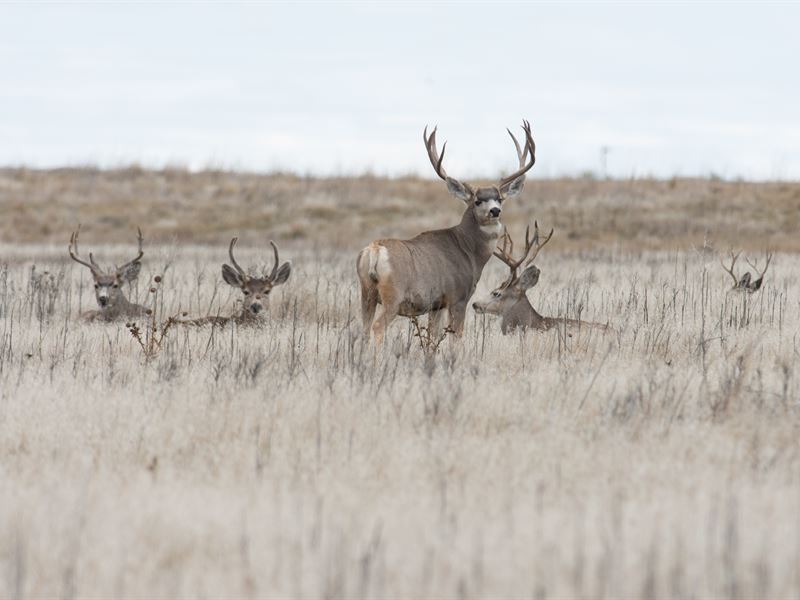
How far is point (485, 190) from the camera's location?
952 cm

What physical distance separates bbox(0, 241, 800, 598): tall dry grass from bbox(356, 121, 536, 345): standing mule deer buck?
1.46ft

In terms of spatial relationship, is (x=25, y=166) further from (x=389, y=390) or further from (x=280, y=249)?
(x=389, y=390)

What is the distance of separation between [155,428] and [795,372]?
376 cm

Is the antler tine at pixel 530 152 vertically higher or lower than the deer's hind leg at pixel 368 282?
higher

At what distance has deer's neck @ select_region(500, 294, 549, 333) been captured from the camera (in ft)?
32.3

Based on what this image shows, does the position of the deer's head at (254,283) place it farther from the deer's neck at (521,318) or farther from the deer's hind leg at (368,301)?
the deer's neck at (521,318)

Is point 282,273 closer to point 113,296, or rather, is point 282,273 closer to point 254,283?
point 254,283

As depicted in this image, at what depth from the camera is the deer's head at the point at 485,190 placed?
938 centimetres

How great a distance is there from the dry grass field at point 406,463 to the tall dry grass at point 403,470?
0.01 m

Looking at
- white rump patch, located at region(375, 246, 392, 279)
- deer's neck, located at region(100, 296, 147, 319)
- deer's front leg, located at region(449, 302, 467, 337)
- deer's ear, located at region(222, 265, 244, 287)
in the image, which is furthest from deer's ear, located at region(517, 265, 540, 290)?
deer's neck, located at region(100, 296, 147, 319)

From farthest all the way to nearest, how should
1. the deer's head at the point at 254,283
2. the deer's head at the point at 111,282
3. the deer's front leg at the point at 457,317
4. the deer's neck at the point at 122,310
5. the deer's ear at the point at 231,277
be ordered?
the deer's neck at the point at 122,310, the deer's head at the point at 111,282, the deer's ear at the point at 231,277, the deer's head at the point at 254,283, the deer's front leg at the point at 457,317

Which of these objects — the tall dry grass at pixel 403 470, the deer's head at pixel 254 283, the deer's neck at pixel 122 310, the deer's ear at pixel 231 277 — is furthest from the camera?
the deer's neck at pixel 122 310

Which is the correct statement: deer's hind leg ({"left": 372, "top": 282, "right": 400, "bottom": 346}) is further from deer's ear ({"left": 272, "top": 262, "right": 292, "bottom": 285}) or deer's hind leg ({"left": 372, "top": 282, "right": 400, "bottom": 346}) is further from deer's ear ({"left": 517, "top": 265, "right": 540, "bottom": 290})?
deer's ear ({"left": 272, "top": 262, "right": 292, "bottom": 285})

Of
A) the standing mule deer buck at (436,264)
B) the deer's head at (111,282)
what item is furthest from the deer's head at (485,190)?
the deer's head at (111,282)
